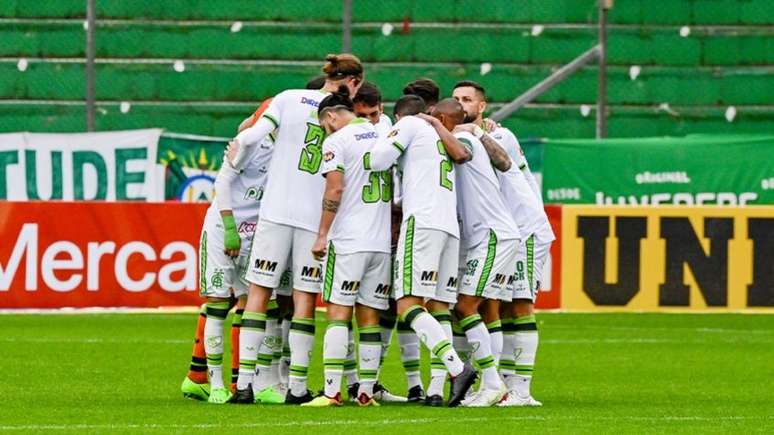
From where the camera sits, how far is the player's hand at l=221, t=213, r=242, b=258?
37.6 feet

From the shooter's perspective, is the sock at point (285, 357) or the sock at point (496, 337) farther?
the sock at point (285, 357)

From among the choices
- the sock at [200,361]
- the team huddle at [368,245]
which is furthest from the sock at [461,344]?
the sock at [200,361]

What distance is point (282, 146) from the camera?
11312mm

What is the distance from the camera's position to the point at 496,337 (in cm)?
1162

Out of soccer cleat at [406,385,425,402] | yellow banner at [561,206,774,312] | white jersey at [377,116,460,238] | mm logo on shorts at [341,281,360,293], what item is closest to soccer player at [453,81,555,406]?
soccer cleat at [406,385,425,402]

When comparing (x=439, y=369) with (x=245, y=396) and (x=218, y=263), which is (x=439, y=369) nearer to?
(x=245, y=396)

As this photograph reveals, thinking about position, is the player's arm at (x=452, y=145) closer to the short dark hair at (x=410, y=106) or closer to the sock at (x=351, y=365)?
the short dark hair at (x=410, y=106)

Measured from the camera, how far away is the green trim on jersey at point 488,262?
11.4 meters

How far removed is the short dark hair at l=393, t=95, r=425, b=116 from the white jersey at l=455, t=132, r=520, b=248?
12.8 inches

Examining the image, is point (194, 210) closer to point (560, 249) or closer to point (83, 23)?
point (560, 249)

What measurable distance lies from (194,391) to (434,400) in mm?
1616

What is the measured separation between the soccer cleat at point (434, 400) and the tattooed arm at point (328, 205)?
1.08 m

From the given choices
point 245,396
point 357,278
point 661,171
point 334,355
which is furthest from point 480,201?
point 661,171

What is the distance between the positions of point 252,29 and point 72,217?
6022mm
